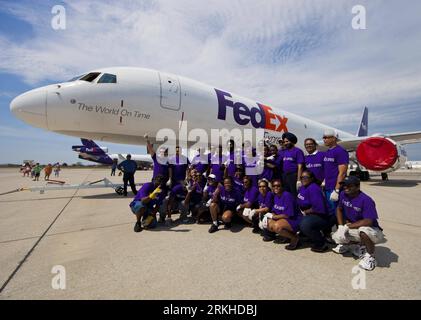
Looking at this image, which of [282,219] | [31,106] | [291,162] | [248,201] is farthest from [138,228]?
[31,106]

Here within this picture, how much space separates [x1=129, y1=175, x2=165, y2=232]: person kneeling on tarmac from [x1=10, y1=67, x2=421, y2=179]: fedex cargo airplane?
319 centimetres

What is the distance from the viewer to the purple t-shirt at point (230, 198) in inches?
176

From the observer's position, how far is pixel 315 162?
4152 millimetres

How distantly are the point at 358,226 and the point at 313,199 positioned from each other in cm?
64

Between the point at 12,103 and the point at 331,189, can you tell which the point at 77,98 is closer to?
the point at 12,103

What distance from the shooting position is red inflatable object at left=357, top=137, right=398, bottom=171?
409 inches

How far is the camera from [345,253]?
3088 millimetres

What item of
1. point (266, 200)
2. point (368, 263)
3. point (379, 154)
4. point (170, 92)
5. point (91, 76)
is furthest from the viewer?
point (379, 154)

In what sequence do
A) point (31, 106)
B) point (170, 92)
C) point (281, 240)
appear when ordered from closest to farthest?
point (281, 240)
point (31, 106)
point (170, 92)

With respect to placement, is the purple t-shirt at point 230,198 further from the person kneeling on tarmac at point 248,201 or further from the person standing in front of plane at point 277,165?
the person standing in front of plane at point 277,165

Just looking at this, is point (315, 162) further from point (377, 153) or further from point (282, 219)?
point (377, 153)

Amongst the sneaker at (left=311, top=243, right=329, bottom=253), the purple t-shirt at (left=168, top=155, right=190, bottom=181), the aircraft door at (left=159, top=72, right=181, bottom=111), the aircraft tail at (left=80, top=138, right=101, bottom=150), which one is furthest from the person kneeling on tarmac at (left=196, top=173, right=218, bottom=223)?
the aircraft tail at (left=80, top=138, right=101, bottom=150)
